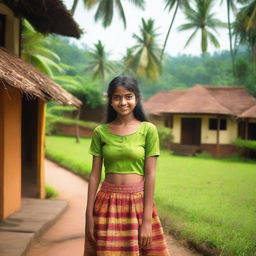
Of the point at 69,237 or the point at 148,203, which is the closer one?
the point at 148,203

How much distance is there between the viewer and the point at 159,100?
22.6 m

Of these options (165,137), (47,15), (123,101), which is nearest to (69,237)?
(123,101)

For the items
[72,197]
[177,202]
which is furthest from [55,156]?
[177,202]

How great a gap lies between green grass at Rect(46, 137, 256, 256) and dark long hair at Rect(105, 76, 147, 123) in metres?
2.37

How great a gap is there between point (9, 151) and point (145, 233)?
3574mm

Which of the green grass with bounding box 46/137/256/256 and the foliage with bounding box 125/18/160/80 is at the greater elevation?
the foliage with bounding box 125/18/160/80

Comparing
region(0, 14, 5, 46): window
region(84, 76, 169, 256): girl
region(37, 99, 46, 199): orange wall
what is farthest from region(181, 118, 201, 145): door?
region(84, 76, 169, 256): girl

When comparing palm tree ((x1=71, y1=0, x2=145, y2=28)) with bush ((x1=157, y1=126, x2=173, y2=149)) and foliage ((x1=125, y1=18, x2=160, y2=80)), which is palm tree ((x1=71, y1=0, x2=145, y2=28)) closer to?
bush ((x1=157, y1=126, x2=173, y2=149))

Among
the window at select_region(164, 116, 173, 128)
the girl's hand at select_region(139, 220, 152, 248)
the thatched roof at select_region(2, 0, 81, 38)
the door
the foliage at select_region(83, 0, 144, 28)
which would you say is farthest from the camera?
the window at select_region(164, 116, 173, 128)

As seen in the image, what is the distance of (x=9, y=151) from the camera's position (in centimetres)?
516

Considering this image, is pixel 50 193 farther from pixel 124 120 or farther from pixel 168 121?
pixel 168 121

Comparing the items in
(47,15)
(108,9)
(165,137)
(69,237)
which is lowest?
(69,237)

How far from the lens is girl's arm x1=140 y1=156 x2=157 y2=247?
2.14 meters

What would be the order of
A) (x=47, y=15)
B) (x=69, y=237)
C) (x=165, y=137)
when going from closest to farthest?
(x=69, y=237) < (x=47, y=15) < (x=165, y=137)
